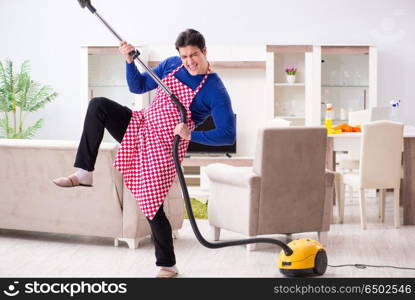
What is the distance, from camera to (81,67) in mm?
8547

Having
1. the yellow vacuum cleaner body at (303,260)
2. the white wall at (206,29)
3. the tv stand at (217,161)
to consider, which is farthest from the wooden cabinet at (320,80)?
the yellow vacuum cleaner body at (303,260)

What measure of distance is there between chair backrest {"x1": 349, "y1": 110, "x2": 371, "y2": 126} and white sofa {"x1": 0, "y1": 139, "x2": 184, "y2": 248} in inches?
120

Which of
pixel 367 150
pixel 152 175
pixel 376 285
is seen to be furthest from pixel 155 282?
pixel 367 150

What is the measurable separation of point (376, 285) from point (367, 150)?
96.1 inches

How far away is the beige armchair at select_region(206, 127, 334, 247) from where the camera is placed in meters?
4.96

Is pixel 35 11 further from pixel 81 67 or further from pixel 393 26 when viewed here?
pixel 393 26

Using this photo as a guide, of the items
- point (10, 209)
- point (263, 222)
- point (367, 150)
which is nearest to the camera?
point (263, 222)

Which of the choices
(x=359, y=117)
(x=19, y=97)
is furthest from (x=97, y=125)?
(x=19, y=97)

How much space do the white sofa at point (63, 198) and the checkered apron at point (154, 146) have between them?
1103 mm

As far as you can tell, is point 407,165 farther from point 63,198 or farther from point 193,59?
point 193,59

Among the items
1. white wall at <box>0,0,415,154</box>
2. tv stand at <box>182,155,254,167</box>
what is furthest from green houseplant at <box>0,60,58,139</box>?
tv stand at <box>182,155,254,167</box>

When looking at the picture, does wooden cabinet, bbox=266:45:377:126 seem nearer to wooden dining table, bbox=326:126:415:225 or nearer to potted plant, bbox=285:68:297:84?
potted plant, bbox=285:68:297:84

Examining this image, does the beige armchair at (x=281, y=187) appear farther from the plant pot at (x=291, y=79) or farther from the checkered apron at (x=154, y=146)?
the plant pot at (x=291, y=79)

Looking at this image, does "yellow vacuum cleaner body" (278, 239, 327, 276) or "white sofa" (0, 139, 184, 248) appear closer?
"yellow vacuum cleaner body" (278, 239, 327, 276)
